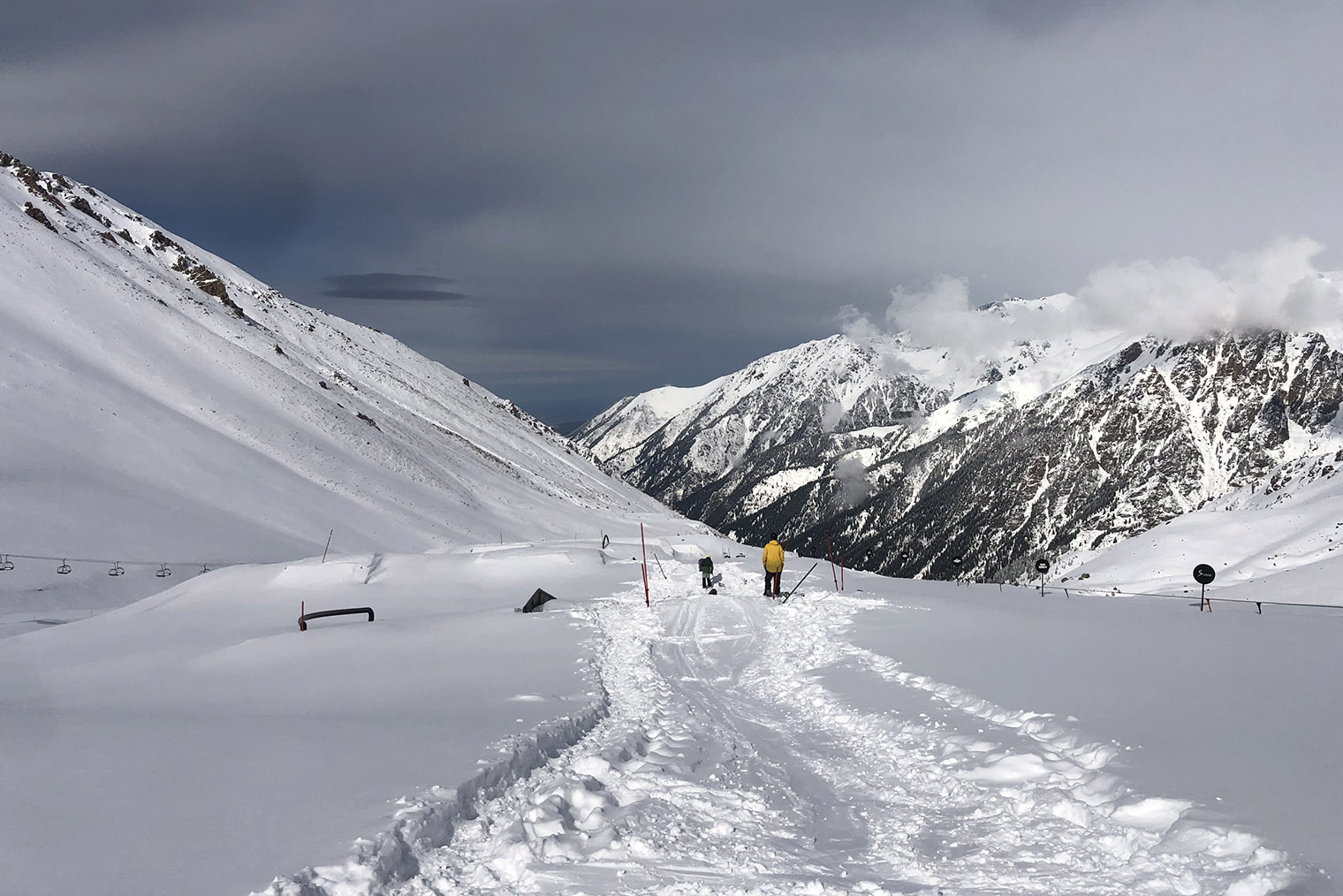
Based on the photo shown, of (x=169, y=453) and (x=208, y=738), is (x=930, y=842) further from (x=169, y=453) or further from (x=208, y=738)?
(x=169, y=453)

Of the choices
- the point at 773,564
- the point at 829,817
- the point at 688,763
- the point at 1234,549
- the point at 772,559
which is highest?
the point at 772,559

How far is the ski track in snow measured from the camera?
5754 millimetres

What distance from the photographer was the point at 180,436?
52.7 meters

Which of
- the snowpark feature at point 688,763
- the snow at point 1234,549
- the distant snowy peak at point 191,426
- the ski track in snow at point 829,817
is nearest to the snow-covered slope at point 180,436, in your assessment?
the distant snowy peak at point 191,426

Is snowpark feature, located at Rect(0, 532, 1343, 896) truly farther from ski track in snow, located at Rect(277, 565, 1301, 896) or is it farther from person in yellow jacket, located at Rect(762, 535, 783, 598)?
person in yellow jacket, located at Rect(762, 535, 783, 598)

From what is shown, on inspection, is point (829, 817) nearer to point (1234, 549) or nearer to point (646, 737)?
point (646, 737)

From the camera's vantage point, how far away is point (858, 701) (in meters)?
11.4

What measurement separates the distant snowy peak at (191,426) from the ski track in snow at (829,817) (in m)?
36.3

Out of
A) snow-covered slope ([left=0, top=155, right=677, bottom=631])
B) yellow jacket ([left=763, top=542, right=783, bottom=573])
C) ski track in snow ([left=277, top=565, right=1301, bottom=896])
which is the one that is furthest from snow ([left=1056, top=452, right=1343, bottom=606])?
snow-covered slope ([left=0, top=155, right=677, bottom=631])

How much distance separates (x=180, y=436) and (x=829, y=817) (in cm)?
5818

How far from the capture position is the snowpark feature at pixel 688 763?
5.74 meters

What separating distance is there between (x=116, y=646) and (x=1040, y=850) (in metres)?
18.7

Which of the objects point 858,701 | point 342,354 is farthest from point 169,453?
point 342,354

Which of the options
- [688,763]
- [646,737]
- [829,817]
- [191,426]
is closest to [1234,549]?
[646,737]
